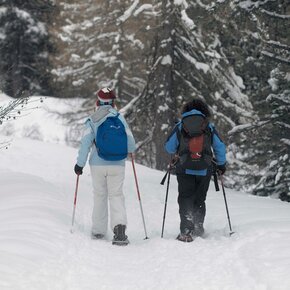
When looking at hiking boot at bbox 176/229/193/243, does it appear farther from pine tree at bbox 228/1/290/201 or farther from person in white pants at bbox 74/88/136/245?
pine tree at bbox 228/1/290/201

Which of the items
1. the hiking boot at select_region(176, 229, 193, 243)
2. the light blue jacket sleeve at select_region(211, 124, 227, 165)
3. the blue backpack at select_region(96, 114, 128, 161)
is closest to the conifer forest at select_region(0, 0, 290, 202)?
the blue backpack at select_region(96, 114, 128, 161)

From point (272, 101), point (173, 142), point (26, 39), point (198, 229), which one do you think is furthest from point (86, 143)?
point (26, 39)

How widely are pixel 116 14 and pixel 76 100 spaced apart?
5.99 metres

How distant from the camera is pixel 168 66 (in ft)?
55.7

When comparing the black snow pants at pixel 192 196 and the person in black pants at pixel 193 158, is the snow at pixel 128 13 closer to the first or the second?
the person in black pants at pixel 193 158

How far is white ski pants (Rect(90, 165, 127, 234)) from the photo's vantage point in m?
8.30

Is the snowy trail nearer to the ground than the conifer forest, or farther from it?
nearer to the ground

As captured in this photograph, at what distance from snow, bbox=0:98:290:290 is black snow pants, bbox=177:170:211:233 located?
362 mm

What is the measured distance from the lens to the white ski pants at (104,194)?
830 cm

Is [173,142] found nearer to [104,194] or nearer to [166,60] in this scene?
[104,194]

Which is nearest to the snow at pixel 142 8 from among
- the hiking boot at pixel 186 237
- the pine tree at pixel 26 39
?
the hiking boot at pixel 186 237

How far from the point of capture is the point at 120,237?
26.4ft

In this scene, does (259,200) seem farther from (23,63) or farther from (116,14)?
(23,63)

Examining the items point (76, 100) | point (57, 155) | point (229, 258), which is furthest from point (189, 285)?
point (76, 100)
